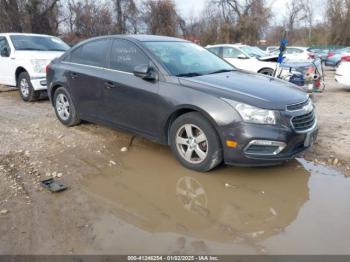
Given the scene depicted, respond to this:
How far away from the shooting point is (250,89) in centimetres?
413

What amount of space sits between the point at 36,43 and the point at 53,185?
639cm

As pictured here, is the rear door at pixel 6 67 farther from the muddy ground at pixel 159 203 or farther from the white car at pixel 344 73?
the white car at pixel 344 73

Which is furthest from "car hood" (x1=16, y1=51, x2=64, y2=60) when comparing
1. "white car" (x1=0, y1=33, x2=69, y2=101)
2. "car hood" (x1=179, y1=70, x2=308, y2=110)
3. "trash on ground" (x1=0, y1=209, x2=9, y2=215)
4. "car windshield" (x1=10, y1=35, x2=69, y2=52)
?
"trash on ground" (x1=0, y1=209, x2=9, y2=215)

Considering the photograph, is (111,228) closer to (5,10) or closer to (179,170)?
(179,170)

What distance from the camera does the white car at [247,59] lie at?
35.8 feet

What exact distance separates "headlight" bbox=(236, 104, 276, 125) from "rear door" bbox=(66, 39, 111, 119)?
229 cm

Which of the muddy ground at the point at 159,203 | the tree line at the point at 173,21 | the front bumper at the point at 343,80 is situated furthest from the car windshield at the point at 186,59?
the tree line at the point at 173,21

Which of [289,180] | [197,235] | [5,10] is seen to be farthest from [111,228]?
[5,10]

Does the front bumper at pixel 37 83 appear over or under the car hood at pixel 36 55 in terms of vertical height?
under

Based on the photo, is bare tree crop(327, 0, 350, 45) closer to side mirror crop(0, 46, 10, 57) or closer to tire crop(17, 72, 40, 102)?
side mirror crop(0, 46, 10, 57)

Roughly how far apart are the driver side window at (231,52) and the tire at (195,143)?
832 centimetres

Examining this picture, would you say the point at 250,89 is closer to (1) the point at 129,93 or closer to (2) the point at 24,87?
(1) the point at 129,93

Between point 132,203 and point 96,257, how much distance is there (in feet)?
2.85

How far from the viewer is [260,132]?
378 centimetres
